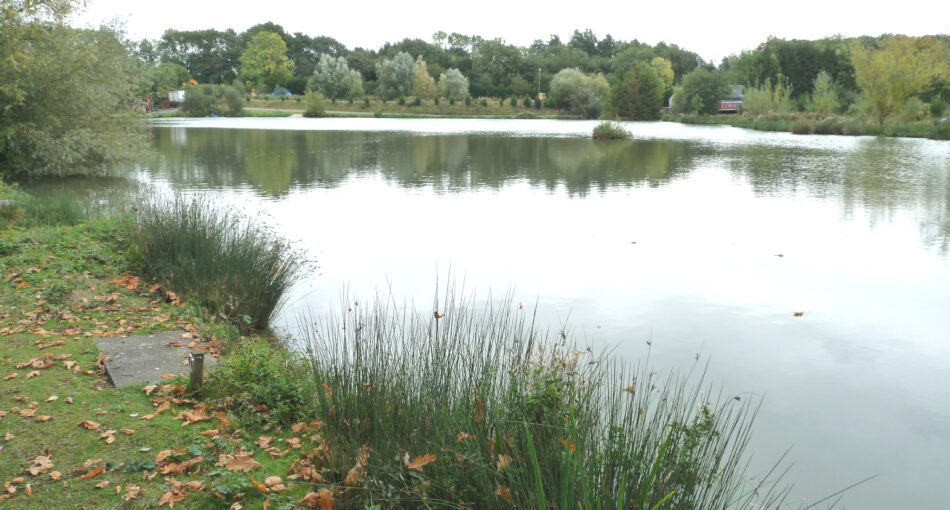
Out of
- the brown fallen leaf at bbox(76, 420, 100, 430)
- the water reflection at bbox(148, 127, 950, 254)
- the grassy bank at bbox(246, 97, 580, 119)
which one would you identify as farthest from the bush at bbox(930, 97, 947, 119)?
the brown fallen leaf at bbox(76, 420, 100, 430)

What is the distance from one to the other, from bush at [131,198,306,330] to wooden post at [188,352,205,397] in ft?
5.38

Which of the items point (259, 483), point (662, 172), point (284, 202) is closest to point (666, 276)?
point (259, 483)

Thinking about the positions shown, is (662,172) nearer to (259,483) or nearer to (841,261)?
(841,261)

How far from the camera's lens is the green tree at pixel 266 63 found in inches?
3516

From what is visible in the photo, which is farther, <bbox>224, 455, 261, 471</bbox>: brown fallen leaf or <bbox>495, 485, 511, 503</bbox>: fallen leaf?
<bbox>224, 455, 261, 471</bbox>: brown fallen leaf

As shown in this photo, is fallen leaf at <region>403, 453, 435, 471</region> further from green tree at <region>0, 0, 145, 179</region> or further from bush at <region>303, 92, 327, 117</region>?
bush at <region>303, 92, 327, 117</region>

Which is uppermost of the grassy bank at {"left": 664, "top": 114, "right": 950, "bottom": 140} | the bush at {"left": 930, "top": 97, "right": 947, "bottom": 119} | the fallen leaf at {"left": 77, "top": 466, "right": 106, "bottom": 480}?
the bush at {"left": 930, "top": 97, "right": 947, "bottom": 119}

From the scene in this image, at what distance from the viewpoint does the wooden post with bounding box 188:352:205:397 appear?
4.20 metres

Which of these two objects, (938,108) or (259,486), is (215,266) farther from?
(938,108)

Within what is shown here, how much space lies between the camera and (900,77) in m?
38.3

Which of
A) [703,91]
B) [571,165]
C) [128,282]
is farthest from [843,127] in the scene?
[128,282]

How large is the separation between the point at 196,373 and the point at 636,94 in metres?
58.6

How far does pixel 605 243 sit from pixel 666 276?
1876mm

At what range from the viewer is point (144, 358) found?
4.89 metres
